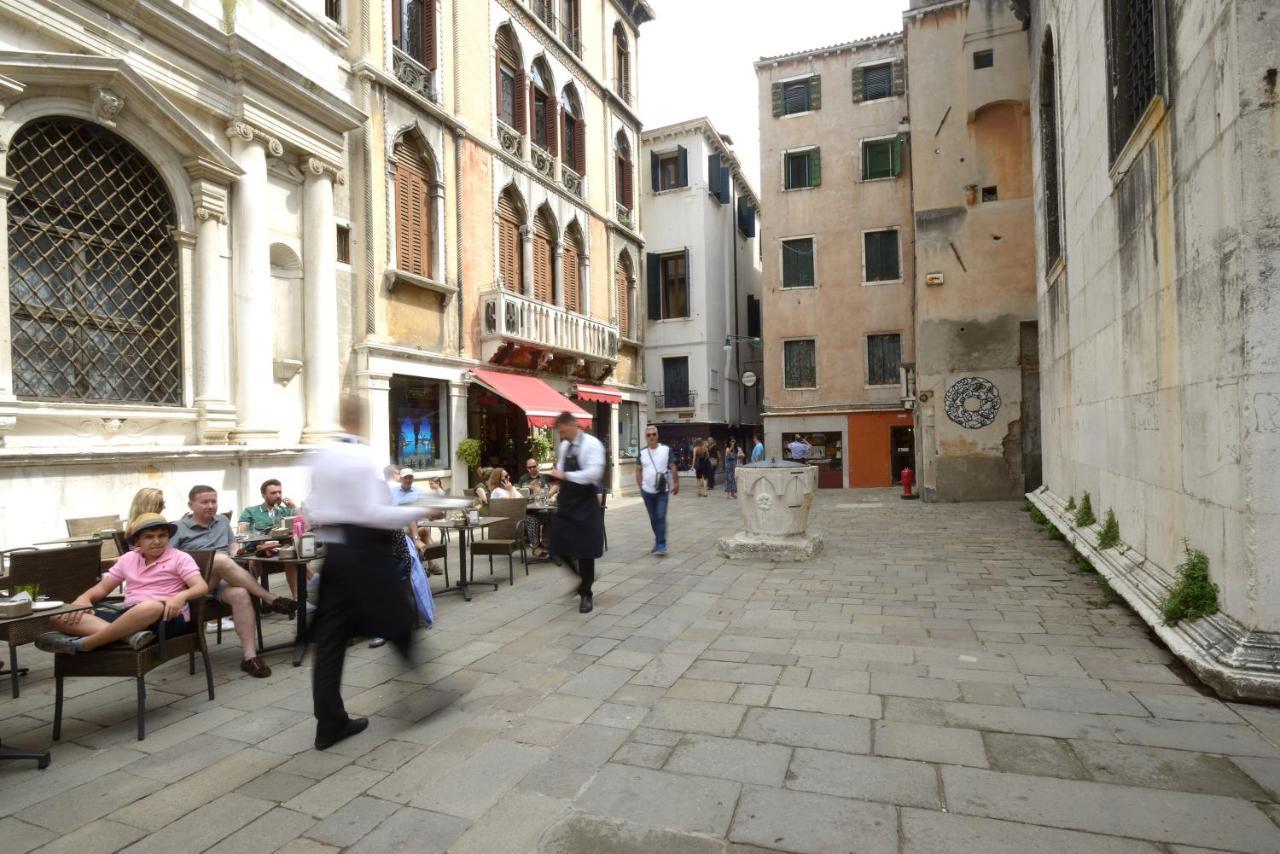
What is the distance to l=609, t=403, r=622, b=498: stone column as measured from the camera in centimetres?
2030

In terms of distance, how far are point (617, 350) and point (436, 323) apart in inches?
276

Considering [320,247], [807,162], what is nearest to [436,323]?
[320,247]

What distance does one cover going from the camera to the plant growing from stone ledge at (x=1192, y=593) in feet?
14.9

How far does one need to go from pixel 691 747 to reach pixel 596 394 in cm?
1587

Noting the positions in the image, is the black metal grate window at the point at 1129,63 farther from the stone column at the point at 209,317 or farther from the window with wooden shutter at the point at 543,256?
the window with wooden shutter at the point at 543,256

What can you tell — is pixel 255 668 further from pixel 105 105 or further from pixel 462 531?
pixel 105 105

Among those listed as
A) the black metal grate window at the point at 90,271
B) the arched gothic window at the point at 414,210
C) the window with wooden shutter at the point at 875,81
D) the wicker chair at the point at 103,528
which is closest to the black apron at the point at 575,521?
the wicker chair at the point at 103,528

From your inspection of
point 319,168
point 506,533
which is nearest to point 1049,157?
point 506,533

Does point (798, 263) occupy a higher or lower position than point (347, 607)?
higher

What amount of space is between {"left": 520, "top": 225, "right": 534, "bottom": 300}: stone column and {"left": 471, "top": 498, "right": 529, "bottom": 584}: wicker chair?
9094mm

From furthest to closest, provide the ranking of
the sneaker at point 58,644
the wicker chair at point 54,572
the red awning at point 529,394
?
the red awning at point 529,394, the wicker chair at point 54,572, the sneaker at point 58,644

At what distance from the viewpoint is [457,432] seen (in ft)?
47.3

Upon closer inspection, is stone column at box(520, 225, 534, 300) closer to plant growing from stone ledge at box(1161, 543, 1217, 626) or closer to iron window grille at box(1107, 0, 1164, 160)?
iron window grille at box(1107, 0, 1164, 160)

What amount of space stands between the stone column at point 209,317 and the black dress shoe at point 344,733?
674cm
